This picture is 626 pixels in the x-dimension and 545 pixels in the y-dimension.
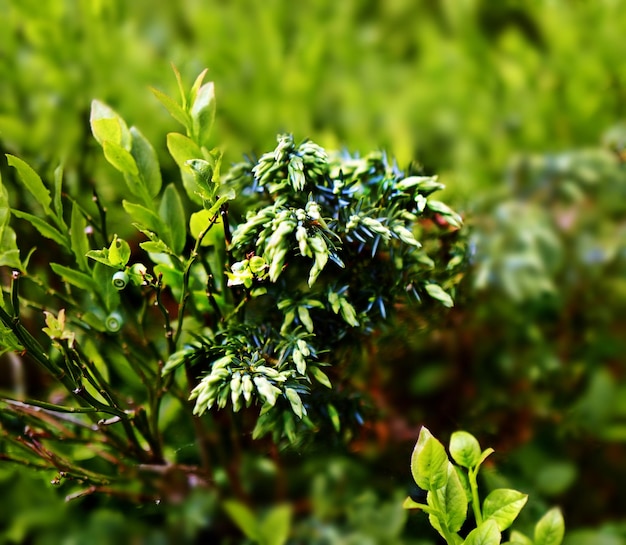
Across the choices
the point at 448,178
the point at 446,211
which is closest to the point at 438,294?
the point at 446,211

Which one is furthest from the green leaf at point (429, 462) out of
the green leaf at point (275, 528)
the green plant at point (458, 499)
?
the green leaf at point (275, 528)

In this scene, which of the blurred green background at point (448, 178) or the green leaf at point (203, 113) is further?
the blurred green background at point (448, 178)

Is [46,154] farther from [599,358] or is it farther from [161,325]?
[599,358]

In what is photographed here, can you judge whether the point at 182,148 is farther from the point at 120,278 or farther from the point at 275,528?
the point at 275,528

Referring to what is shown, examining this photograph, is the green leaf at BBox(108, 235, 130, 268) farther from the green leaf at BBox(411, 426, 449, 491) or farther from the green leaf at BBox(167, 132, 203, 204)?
the green leaf at BBox(411, 426, 449, 491)

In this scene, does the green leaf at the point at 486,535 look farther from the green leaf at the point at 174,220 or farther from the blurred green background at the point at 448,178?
the green leaf at the point at 174,220

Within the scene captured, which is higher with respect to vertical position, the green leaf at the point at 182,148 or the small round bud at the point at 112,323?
the green leaf at the point at 182,148
